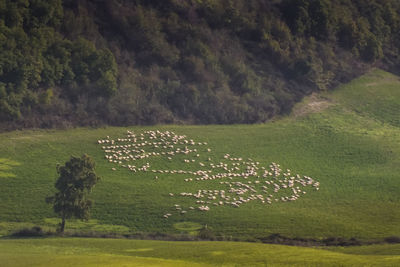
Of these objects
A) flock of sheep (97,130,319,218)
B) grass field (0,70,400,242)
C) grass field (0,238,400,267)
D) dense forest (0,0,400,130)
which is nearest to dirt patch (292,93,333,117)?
grass field (0,70,400,242)

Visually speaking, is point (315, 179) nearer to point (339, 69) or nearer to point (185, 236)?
point (185, 236)

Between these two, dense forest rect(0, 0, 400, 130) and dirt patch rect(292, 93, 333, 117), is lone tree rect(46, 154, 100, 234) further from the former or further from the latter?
dirt patch rect(292, 93, 333, 117)

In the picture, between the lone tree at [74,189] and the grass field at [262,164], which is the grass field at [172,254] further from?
the grass field at [262,164]

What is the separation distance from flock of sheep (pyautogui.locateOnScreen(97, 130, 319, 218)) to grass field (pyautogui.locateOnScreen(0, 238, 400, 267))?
1309 cm

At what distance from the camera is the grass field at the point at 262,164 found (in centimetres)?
7000

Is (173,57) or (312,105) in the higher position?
(173,57)

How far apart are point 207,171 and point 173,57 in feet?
88.2

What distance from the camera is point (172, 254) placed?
56.1 meters

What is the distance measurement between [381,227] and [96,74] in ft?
145

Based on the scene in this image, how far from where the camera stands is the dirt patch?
108713 millimetres

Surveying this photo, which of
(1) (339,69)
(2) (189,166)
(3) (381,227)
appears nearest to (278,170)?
(2) (189,166)

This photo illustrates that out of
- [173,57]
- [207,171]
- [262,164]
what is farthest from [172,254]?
[173,57]

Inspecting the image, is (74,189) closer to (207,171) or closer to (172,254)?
(172,254)

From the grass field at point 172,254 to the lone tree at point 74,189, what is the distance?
185 inches
